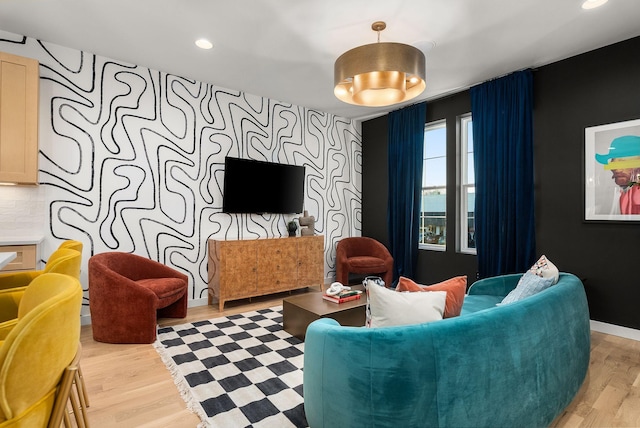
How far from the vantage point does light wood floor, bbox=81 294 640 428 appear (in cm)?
186

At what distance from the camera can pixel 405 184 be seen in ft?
16.4

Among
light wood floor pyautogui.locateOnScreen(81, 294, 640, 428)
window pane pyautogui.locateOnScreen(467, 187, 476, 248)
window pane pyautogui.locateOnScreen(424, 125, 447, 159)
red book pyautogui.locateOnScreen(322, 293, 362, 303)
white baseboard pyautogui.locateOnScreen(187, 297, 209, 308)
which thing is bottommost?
light wood floor pyautogui.locateOnScreen(81, 294, 640, 428)

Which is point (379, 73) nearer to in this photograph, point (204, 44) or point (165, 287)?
point (204, 44)

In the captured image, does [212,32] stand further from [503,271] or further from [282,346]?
[503,271]

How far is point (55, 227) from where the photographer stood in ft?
10.7

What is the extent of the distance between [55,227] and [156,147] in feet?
4.20

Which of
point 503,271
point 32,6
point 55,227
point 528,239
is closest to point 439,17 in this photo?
point 528,239

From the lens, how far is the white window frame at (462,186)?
448 centimetres

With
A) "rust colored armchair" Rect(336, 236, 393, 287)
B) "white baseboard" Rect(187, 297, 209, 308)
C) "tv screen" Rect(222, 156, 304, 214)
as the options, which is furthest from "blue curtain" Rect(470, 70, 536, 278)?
"white baseboard" Rect(187, 297, 209, 308)

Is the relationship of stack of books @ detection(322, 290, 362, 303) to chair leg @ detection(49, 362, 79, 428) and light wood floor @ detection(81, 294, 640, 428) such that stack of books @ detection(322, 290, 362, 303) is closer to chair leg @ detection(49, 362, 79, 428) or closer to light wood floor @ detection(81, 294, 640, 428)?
light wood floor @ detection(81, 294, 640, 428)

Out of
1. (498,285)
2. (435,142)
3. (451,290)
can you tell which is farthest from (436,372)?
(435,142)

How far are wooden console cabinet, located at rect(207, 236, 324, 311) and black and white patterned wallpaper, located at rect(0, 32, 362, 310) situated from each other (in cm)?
41

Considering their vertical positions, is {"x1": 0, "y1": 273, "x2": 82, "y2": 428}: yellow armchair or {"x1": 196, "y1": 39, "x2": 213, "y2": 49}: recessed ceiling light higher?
{"x1": 196, "y1": 39, "x2": 213, "y2": 49}: recessed ceiling light

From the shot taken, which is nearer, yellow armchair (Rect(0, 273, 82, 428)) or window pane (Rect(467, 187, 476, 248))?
yellow armchair (Rect(0, 273, 82, 428))
